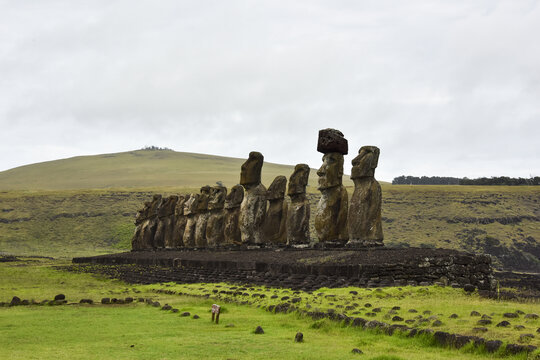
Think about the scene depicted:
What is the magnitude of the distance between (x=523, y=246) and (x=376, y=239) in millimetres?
26103

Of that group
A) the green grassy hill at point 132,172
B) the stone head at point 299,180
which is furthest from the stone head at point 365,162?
the green grassy hill at point 132,172

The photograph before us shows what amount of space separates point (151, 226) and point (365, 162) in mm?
22262

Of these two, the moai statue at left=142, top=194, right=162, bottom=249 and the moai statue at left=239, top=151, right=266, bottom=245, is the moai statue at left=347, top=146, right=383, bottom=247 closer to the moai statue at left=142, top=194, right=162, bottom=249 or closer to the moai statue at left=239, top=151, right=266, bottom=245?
the moai statue at left=239, top=151, right=266, bottom=245

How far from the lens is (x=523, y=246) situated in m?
39.5

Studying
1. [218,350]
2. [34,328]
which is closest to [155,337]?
[218,350]

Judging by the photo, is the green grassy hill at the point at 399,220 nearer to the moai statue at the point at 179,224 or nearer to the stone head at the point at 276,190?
the moai statue at the point at 179,224

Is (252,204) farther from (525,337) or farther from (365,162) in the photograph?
(525,337)

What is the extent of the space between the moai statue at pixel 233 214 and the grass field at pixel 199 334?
11.7 metres

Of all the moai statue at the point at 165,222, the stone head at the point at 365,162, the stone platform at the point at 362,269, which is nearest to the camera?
the stone platform at the point at 362,269

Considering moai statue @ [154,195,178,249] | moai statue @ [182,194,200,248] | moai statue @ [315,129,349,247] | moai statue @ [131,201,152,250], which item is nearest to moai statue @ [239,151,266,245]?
moai statue @ [315,129,349,247]

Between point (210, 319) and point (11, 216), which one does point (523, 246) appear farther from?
point (11, 216)

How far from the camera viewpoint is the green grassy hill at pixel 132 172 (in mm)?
100750

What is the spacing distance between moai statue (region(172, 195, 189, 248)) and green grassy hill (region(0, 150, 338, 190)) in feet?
184

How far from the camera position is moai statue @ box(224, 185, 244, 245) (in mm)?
25750
